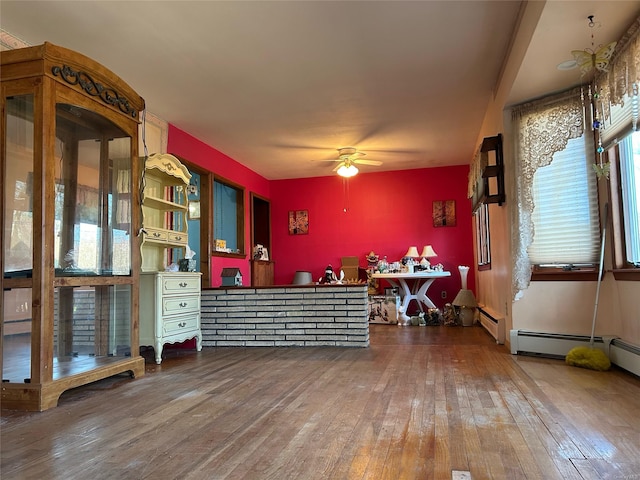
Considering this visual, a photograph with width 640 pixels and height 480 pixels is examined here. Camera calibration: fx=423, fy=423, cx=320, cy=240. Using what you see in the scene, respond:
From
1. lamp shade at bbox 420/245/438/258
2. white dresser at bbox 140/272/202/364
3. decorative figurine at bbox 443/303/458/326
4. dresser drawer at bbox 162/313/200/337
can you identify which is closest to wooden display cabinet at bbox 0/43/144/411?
white dresser at bbox 140/272/202/364

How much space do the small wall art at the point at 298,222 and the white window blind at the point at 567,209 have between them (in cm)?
485

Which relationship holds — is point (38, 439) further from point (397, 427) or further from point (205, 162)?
point (205, 162)

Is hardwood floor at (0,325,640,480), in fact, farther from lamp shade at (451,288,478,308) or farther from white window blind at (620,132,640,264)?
lamp shade at (451,288,478,308)

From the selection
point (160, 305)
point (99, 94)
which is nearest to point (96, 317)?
point (160, 305)

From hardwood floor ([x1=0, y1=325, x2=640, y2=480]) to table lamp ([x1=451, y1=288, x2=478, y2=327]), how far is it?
2.85 m

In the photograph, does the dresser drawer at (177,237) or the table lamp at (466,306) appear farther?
the table lamp at (466,306)

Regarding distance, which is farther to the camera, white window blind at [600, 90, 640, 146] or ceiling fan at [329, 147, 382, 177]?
ceiling fan at [329, 147, 382, 177]

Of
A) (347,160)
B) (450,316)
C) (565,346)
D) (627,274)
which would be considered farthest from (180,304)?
(450,316)

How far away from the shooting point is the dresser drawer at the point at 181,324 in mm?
3959

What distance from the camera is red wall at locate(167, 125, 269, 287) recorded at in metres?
5.40

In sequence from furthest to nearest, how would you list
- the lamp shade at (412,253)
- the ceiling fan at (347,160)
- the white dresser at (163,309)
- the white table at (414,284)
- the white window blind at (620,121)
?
1. the lamp shade at (412,253)
2. the white table at (414,284)
3. the ceiling fan at (347,160)
4. the white dresser at (163,309)
5. the white window blind at (620,121)

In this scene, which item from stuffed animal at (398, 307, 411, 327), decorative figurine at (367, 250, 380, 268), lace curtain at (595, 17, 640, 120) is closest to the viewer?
lace curtain at (595, 17, 640, 120)

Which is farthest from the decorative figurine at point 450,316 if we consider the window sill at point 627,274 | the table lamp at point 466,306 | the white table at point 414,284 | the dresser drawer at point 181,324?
the dresser drawer at point 181,324

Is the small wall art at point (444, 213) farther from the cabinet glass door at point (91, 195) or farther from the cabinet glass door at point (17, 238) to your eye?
the cabinet glass door at point (17, 238)
